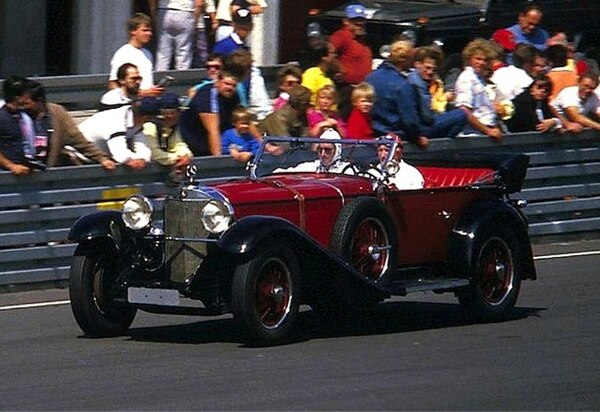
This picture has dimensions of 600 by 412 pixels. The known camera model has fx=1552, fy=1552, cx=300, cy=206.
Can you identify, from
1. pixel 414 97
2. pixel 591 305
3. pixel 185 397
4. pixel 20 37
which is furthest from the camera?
pixel 20 37

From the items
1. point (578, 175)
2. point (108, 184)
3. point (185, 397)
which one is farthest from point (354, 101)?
point (185, 397)

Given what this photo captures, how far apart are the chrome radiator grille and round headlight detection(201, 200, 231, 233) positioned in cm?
10

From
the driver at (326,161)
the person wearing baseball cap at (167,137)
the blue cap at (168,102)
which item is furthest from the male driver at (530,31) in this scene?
the driver at (326,161)

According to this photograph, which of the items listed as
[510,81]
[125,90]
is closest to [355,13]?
[510,81]

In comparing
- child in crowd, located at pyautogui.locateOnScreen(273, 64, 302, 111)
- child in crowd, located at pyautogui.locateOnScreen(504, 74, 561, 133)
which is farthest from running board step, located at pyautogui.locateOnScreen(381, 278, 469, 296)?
child in crowd, located at pyautogui.locateOnScreen(504, 74, 561, 133)

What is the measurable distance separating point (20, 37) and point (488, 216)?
326 inches

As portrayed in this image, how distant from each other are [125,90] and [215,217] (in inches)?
142

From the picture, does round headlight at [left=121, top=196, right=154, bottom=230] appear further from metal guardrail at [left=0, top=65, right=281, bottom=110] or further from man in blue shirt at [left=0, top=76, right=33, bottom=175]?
metal guardrail at [left=0, top=65, right=281, bottom=110]

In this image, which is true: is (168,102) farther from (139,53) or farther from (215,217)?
(215,217)

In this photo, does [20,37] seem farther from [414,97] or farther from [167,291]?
[167,291]

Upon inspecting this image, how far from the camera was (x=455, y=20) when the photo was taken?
784 inches

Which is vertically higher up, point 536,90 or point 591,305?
→ point 536,90

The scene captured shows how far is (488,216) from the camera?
10547 millimetres

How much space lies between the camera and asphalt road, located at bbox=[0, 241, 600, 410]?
7738 millimetres
